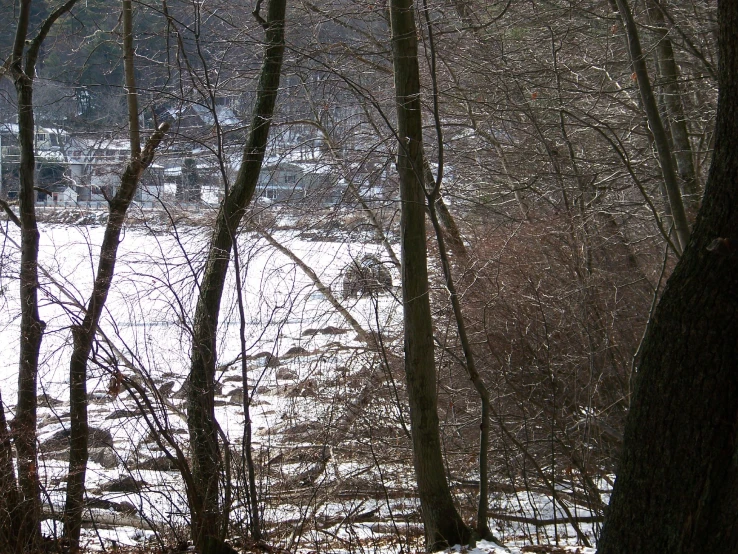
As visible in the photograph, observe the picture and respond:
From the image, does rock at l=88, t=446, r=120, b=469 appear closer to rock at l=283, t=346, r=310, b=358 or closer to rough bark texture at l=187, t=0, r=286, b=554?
rock at l=283, t=346, r=310, b=358

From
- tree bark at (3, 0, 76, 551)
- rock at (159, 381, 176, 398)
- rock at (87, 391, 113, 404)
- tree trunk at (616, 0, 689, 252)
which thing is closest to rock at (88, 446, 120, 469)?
rock at (87, 391, 113, 404)

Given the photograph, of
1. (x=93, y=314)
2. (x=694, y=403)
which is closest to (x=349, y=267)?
(x=93, y=314)

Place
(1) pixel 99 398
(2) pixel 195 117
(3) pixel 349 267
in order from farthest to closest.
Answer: (1) pixel 99 398, (2) pixel 195 117, (3) pixel 349 267

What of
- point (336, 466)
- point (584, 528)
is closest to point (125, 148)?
point (336, 466)

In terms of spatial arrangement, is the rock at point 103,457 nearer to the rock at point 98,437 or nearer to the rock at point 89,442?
the rock at point 89,442

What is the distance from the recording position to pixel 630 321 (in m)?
8.28

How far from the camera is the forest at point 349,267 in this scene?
6105 mm

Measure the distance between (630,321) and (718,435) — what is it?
5575mm

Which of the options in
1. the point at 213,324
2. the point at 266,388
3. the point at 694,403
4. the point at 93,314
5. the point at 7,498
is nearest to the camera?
the point at 694,403

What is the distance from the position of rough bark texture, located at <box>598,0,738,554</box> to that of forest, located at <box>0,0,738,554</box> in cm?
240

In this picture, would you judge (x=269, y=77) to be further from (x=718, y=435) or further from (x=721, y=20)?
(x=718, y=435)

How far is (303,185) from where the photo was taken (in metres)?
8.45

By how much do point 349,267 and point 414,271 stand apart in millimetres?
2098

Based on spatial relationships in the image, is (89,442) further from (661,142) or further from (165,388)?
(661,142)
